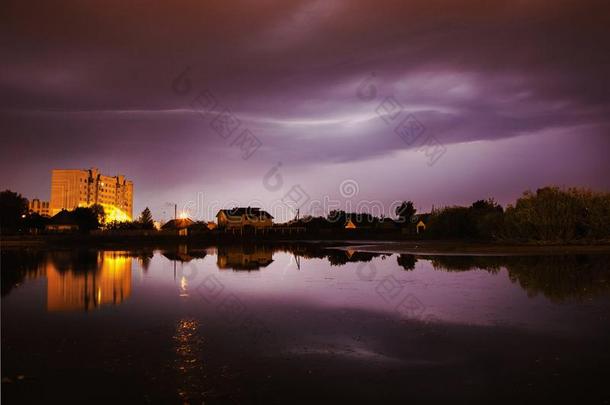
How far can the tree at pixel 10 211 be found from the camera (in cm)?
10075

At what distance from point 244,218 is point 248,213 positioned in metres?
2.69

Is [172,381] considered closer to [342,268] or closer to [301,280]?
[301,280]

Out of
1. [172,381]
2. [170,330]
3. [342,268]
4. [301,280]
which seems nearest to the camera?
[172,381]

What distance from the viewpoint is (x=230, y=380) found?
8750 millimetres

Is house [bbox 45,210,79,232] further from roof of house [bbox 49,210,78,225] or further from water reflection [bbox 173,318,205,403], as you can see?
water reflection [bbox 173,318,205,403]

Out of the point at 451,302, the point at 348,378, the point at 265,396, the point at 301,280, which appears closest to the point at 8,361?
the point at 265,396

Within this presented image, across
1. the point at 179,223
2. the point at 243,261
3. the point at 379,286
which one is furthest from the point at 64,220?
the point at 379,286

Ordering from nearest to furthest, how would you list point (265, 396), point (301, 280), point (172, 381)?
point (265, 396) → point (172, 381) → point (301, 280)

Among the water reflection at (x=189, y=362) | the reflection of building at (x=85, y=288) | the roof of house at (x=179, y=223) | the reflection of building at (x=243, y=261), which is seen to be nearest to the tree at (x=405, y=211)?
the roof of house at (x=179, y=223)

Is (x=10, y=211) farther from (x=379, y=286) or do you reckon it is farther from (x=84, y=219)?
(x=379, y=286)

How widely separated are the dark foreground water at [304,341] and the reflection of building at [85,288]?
0.10 metres

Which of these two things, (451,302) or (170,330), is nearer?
(170,330)

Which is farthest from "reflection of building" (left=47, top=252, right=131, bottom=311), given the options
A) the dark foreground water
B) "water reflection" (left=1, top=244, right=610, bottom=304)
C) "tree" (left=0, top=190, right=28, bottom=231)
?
"tree" (left=0, top=190, right=28, bottom=231)

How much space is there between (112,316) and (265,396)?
8620 mm
